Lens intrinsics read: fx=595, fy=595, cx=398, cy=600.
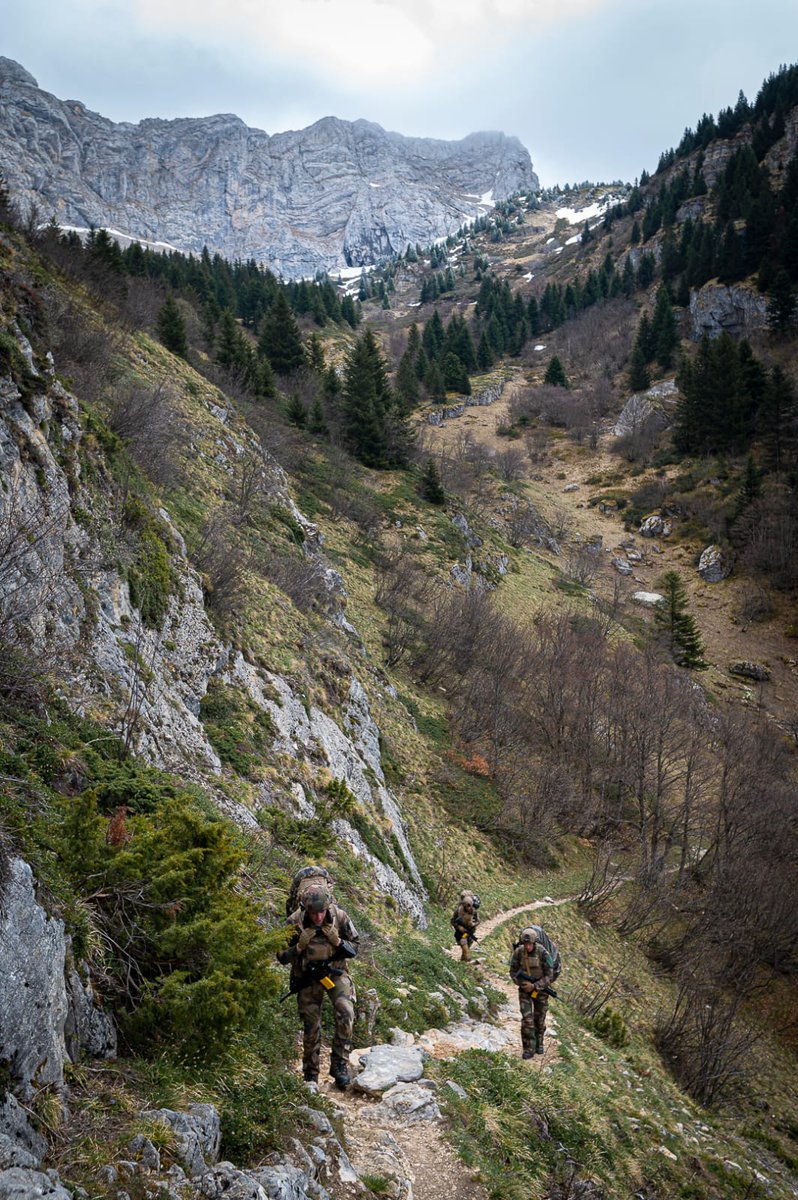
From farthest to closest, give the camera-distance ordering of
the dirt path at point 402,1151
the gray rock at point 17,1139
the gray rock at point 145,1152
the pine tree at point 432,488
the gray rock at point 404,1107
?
1. the pine tree at point 432,488
2. the gray rock at point 404,1107
3. the dirt path at point 402,1151
4. the gray rock at point 145,1152
5. the gray rock at point 17,1139

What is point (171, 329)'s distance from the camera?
A: 30.5 m

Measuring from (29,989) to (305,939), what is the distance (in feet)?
9.26

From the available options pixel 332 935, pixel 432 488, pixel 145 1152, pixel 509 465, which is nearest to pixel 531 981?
pixel 332 935

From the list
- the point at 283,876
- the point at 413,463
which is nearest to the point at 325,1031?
the point at 283,876

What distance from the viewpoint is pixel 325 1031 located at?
6.22 metres

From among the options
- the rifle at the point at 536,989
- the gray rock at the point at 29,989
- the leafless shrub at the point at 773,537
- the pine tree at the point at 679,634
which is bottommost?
the rifle at the point at 536,989

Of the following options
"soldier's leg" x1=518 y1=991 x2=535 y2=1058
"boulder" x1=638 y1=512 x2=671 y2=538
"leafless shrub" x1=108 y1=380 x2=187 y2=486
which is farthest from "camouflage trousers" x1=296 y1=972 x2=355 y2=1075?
"boulder" x1=638 y1=512 x2=671 y2=538

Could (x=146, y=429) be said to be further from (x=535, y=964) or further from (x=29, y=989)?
(x=29, y=989)

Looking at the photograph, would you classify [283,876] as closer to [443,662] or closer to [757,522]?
[443,662]

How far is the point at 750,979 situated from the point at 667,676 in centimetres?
1277

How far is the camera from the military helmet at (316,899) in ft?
18.2

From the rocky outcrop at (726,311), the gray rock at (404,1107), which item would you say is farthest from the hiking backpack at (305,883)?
the rocky outcrop at (726,311)

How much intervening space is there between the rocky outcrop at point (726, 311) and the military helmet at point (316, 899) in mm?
80357

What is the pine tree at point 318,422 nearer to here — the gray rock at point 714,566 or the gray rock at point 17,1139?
the gray rock at point 714,566
